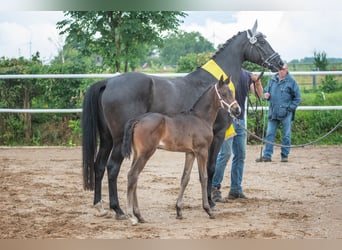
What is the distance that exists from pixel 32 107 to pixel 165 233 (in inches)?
268

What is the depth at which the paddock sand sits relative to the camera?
5.26 meters

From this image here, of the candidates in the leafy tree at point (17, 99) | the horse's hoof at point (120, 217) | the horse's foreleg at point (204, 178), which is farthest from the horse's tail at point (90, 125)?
the leafy tree at point (17, 99)

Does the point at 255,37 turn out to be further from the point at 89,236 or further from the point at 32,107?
the point at 32,107

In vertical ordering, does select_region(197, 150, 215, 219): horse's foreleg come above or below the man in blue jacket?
below

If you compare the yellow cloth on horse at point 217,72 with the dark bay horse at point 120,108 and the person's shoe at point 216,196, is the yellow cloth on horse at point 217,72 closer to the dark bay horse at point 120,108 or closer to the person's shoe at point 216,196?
the dark bay horse at point 120,108

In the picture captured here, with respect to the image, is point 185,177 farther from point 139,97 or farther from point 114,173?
point 139,97

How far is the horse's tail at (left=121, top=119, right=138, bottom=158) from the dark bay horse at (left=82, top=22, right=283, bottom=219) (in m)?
0.31

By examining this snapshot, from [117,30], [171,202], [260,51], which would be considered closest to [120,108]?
[171,202]

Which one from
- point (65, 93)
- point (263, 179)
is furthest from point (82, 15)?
point (263, 179)

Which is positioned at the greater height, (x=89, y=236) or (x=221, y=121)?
(x=221, y=121)

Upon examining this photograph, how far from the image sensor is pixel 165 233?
17.0 ft

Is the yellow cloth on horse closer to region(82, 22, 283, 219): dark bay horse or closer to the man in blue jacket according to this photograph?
region(82, 22, 283, 219): dark bay horse

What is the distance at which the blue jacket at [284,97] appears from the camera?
936cm

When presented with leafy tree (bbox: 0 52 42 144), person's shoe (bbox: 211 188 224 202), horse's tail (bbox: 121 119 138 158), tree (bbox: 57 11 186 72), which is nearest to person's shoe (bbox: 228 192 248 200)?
person's shoe (bbox: 211 188 224 202)
